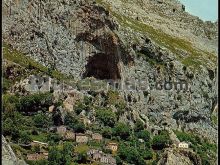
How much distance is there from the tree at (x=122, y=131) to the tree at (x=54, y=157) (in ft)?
67.4

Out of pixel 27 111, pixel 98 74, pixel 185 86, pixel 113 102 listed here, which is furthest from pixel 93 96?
pixel 185 86

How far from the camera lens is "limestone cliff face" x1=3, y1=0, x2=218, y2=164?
427 ft

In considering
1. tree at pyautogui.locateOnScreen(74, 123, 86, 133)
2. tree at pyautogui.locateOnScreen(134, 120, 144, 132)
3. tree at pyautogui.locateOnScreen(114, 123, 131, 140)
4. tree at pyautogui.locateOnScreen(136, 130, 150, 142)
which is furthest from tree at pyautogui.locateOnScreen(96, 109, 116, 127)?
tree at pyautogui.locateOnScreen(74, 123, 86, 133)

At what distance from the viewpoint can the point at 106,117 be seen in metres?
112

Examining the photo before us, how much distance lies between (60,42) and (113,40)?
12.6 m

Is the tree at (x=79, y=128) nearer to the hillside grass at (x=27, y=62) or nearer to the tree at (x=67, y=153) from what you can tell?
the tree at (x=67, y=153)

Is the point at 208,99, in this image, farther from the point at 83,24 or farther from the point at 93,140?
the point at 93,140

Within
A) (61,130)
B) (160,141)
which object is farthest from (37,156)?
(160,141)

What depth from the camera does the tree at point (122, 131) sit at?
4333 inches

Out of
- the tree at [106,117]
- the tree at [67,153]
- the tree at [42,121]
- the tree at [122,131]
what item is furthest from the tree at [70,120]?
the tree at [67,153]

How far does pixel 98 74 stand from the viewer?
14075cm

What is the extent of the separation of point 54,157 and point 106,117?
83.3 ft

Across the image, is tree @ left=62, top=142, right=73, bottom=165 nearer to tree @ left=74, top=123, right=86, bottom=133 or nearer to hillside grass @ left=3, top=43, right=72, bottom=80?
tree @ left=74, top=123, right=86, bottom=133

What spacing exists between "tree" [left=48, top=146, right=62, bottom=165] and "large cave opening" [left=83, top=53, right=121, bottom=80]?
49.8 meters
